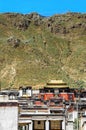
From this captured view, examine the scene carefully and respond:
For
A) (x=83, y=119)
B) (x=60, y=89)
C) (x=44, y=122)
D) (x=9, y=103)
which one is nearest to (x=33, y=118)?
(x=44, y=122)

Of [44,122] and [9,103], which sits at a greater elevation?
[9,103]

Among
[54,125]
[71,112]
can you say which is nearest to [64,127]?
[54,125]

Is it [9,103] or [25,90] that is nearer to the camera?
[9,103]

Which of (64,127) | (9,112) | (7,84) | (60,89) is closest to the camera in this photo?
(9,112)

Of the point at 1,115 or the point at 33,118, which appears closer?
the point at 1,115

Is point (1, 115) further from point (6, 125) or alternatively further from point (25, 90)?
point (25, 90)

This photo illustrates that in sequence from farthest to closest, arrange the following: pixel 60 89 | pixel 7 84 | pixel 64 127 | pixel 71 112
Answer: pixel 7 84 → pixel 60 89 → pixel 71 112 → pixel 64 127

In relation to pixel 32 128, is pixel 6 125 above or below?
above

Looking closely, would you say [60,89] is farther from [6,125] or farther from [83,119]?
[6,125]

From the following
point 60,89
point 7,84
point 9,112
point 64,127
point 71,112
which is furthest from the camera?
point 7,84
